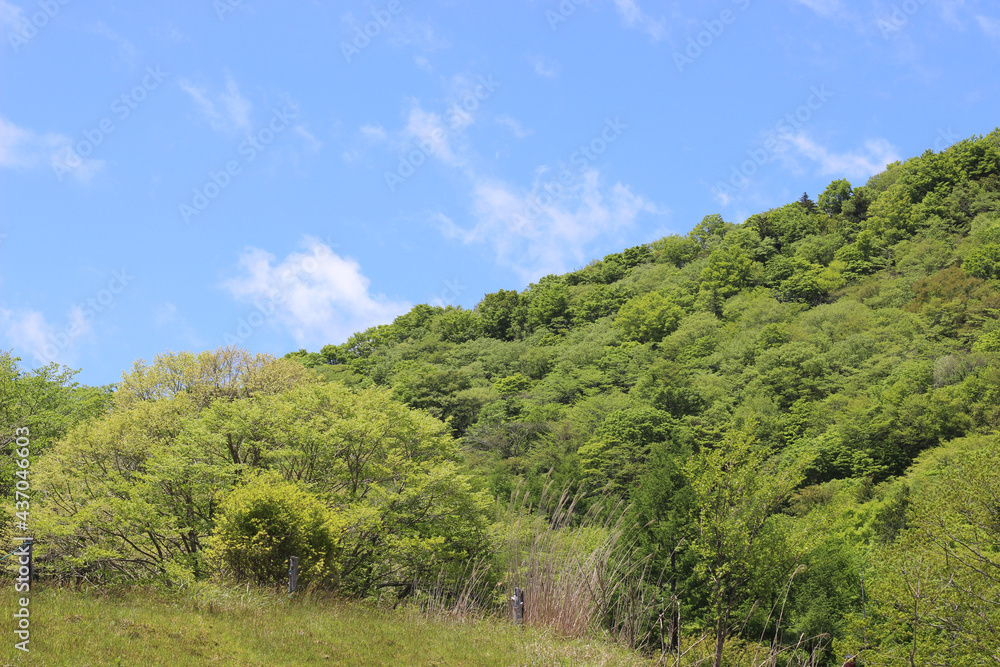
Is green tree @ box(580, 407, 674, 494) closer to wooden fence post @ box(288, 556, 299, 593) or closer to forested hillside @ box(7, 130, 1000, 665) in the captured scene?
forested hillside @ box(7, 130, 1000, 665)

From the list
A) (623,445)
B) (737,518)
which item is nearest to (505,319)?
(623,445)

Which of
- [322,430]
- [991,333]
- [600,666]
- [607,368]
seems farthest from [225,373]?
[991,333]

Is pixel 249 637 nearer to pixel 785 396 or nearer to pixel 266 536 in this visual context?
pixel 266 536

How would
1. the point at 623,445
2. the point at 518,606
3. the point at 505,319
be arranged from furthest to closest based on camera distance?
the point at 505,319
the point at 623,445
the point at 518,606

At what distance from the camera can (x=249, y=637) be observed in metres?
7.49

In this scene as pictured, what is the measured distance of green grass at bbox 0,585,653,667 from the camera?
6.56 metres

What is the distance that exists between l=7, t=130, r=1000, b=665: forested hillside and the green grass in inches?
39.8

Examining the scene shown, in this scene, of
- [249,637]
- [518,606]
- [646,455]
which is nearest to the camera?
[249,637]

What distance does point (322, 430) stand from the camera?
1767cm

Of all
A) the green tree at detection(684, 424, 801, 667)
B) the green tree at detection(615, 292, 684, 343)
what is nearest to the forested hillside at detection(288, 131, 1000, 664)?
the green tree at detection(684, 424, 801, 667)

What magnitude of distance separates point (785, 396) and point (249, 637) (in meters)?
43.1

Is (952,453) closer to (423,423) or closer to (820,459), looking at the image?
(820,459)

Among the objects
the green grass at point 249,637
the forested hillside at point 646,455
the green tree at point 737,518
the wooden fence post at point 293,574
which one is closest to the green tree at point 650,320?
the forested hillside at point 646,455

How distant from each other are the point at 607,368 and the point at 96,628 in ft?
168
